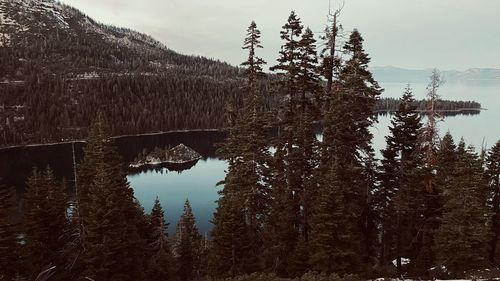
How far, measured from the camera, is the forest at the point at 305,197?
24.7 metres

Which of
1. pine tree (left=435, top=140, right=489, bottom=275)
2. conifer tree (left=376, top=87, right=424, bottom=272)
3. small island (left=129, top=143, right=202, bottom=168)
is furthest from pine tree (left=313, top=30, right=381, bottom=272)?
small island (left=129, top=143, right=202, bottom=168)

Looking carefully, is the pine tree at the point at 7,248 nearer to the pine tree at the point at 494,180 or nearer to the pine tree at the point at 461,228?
the pine tree at the point at 461,228

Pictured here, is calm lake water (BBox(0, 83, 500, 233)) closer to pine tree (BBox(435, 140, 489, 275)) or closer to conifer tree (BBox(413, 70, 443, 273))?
Answer: conifer tree (BBox(413, 70, 443, 273))

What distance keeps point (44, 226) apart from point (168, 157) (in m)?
120

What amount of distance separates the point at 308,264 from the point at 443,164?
15.9m

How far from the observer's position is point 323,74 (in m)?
25.9

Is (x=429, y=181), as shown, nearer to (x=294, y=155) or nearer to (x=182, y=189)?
(x=294, y=155)

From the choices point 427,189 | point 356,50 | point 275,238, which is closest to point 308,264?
point 275,238

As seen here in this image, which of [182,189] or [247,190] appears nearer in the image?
[247,190]

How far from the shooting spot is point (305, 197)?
2681 centimetres

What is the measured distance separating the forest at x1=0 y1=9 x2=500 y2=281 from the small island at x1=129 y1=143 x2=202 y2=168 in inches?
4452

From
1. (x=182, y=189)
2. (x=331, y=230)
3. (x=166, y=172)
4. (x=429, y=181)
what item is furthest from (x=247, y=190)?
(x=166, y=172)

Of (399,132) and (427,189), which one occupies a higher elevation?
(399,132)

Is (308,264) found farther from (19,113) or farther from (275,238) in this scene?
(19,113)
